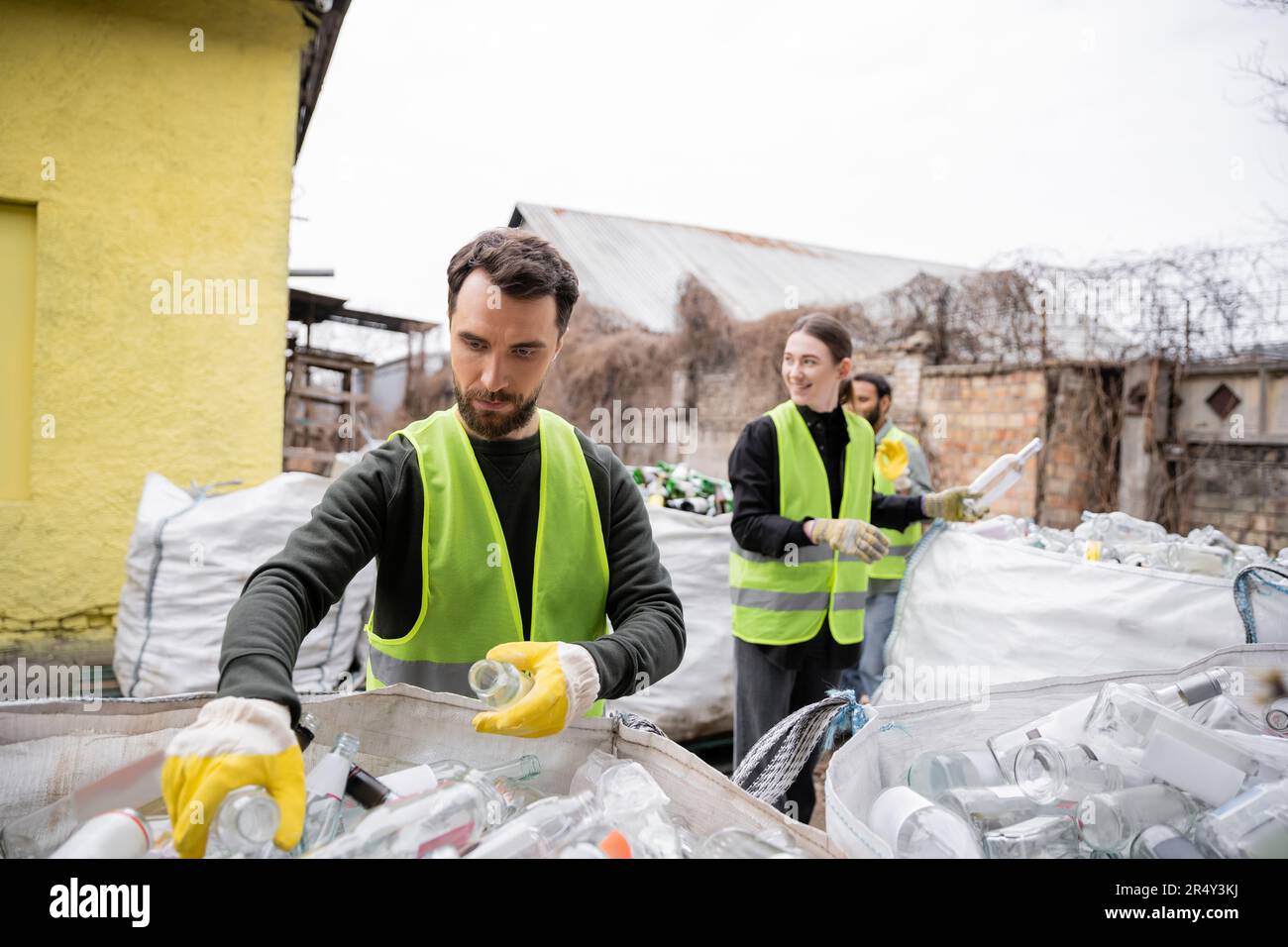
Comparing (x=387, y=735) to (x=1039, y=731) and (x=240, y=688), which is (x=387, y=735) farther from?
(x=1039, y=731)

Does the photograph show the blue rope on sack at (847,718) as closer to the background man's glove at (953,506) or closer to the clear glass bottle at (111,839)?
the clear glass bottle at (111,839)

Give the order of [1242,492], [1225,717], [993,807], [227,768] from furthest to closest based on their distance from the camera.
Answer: [1242,492]
[1225,717]
[993,807]
[227,768]

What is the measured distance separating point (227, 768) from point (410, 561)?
0.58 metres

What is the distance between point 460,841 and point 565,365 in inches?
325

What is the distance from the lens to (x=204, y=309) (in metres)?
4.11

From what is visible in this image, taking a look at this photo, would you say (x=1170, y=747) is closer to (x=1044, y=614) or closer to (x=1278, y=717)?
(x=1278, y=717)

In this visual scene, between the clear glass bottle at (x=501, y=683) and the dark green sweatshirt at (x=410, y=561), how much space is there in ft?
0.37

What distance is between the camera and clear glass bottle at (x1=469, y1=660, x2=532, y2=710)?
1024 mm

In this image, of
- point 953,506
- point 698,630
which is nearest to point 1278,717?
point 953,506

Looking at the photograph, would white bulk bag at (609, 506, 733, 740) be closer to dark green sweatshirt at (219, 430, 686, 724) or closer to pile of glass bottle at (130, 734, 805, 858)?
dark green sweatshirt at (219, 430, 686, 724)

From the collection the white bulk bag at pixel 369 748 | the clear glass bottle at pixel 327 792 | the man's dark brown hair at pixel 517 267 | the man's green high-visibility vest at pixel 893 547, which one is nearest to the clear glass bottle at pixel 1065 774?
the white bulk bag at pixel 369 748

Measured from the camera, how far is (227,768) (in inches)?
30.0

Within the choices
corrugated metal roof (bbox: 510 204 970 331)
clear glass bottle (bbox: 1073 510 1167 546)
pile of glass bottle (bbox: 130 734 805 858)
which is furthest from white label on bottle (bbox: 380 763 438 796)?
corrugated metal roof (bbox: 510 204 970 331)

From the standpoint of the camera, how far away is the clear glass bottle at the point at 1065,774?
3.39ft
